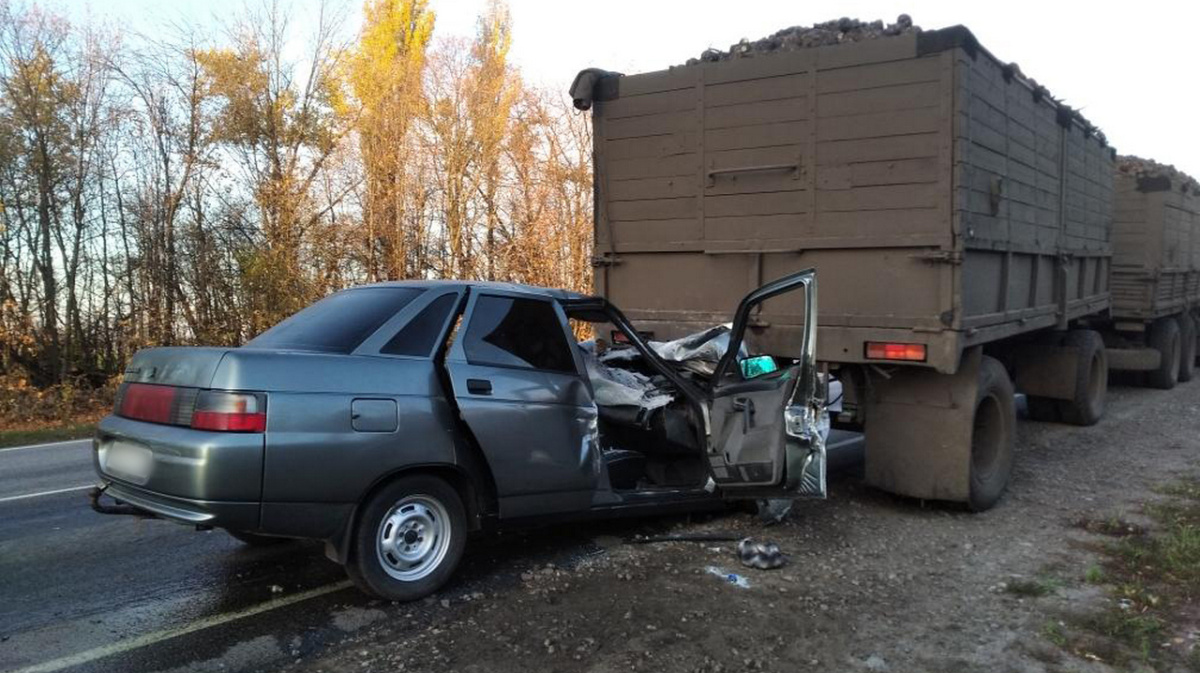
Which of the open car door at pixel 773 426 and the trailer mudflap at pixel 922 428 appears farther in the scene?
the trailer mudflap at pixel 922 428

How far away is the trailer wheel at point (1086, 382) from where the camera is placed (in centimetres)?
929

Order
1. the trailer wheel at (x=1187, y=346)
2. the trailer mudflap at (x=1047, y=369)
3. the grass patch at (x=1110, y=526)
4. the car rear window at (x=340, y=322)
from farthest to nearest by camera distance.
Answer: the trailer wheel at (x=1187, y=346) → the trailer mudflap at (x=1047, y=369) → the grass patch at (x=1110, y=526) → the car rear window at (x=340, y=322)

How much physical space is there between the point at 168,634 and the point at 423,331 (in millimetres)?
1788

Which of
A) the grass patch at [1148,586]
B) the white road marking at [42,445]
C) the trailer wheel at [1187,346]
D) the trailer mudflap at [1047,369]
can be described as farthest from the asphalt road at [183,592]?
the trailer wheel at [1187,346]

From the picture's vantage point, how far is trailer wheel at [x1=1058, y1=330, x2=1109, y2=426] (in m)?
9.29

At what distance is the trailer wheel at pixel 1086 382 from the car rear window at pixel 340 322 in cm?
790

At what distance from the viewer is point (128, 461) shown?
3.91m

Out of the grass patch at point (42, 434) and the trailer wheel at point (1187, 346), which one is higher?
the trailer wheel at point (1187, 346)

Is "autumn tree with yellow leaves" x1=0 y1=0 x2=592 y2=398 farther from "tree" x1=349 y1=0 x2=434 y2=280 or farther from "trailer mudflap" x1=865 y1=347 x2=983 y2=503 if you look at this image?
"trailer mudflap" x1=865 y1=347 x2=983 y2=503

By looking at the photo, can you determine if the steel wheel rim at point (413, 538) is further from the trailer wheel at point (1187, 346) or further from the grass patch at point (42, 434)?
the trailer wheel at point (1187, 346)

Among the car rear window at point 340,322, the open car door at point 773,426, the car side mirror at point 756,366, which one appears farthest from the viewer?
the car side mirror at point 756,366

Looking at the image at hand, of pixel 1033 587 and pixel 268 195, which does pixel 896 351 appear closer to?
pixel 1033 587

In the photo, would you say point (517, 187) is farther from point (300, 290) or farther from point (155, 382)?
point (155, 382)

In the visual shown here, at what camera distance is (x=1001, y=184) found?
6.04m
